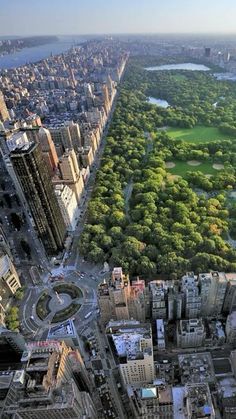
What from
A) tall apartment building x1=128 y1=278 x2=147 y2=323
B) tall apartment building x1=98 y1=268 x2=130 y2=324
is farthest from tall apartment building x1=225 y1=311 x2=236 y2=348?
tall apartment building x1=98 y1=268 x2=130 y2=324

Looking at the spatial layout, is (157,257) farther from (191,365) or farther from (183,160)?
(183,160)

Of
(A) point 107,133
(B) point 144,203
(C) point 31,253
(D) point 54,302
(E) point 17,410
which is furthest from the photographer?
(A) point 107,133

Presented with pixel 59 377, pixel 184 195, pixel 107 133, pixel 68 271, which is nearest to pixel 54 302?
pixel 68 271

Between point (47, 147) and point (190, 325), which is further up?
point (47, 147)

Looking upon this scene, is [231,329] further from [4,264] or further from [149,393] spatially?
[4,264]

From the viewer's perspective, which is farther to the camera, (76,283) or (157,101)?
(157,101)

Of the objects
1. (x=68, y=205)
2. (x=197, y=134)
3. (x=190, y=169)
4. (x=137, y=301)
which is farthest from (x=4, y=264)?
(x=197, y=134)
